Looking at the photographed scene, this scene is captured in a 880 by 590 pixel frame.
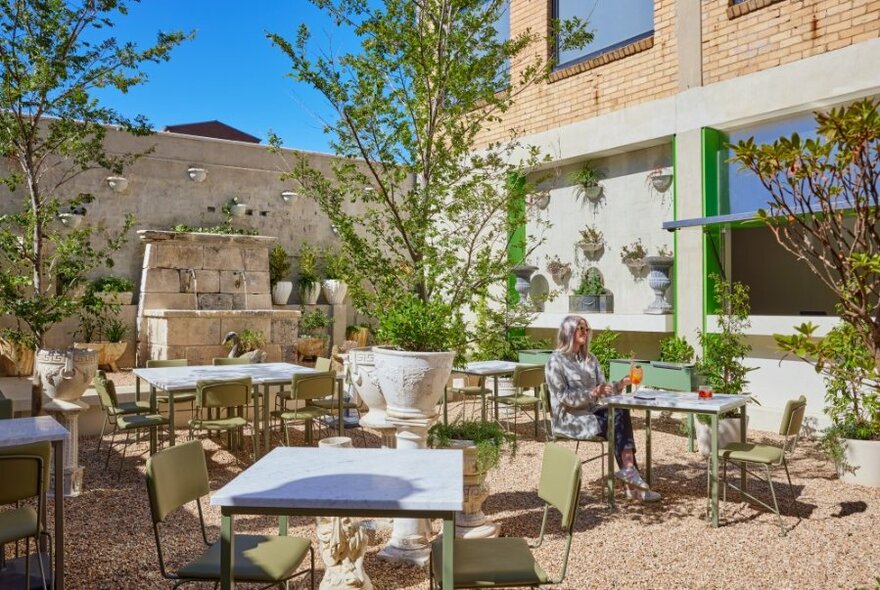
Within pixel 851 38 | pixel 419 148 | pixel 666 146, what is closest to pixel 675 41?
pixel 666 146

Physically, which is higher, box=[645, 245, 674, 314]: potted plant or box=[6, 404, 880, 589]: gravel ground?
box=[645, 245, 674, 314]: potted plant

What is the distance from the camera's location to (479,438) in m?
4.30

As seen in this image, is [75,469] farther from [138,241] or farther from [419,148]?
[138,241]

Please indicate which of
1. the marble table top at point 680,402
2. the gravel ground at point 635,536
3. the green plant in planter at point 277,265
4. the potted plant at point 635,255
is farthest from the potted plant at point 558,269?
the green plant in planter at point 277,265

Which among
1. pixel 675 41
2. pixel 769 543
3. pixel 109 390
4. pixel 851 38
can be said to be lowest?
pixel 769 543

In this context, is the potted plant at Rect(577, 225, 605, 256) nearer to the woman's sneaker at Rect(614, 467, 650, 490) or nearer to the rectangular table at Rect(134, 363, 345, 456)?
the rectangular table at Rect(134, 363, 345, 456)

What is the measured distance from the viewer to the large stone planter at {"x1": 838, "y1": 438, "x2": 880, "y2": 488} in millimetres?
5523

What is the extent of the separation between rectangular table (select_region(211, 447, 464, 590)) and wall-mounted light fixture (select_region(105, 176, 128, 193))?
1031 cm

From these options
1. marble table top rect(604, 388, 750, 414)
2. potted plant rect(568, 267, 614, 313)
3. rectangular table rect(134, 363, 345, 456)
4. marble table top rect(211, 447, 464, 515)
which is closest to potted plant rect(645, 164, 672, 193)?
potted plant rect(568, 267, 614, 313)

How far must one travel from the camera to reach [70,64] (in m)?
6.50

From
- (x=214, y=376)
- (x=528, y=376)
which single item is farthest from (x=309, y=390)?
(x=528, y=376)

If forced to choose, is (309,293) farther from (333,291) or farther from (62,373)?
(62,373)

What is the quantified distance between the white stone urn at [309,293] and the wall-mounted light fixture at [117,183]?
361cm

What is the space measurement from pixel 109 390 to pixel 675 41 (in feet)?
25.1
